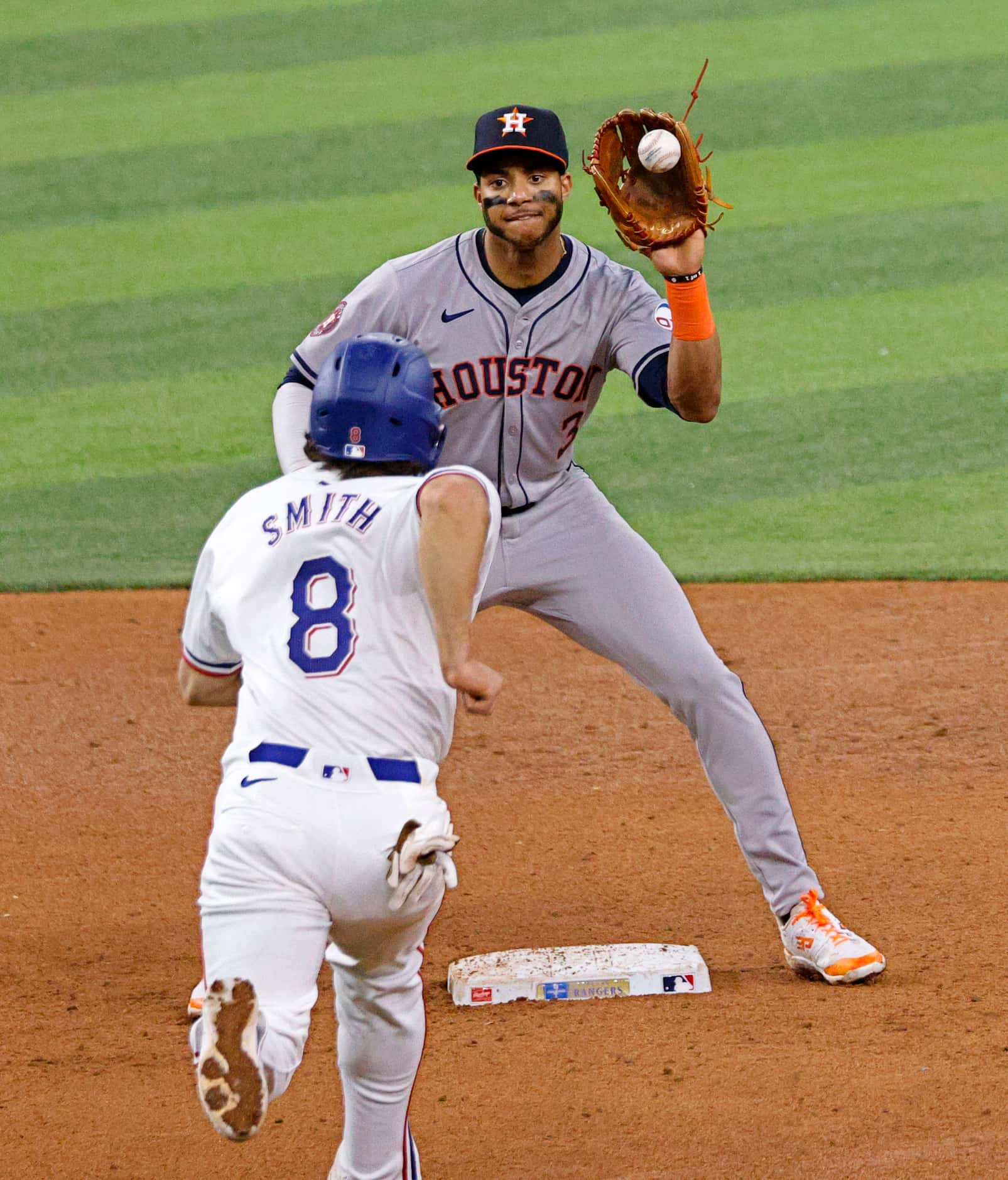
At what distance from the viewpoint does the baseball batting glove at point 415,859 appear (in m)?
2.70

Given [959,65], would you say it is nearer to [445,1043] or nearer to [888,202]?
[888,202]

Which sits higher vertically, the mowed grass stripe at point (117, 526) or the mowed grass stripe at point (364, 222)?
the mowed grass stripe at point (364, 222)

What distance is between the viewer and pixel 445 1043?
155 inches

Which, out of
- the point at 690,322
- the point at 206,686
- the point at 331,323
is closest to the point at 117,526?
the point at 331,323

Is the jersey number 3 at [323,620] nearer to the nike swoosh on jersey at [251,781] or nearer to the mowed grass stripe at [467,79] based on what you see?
the nike swoosh on jersey at [251,781]

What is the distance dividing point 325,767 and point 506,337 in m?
1.86

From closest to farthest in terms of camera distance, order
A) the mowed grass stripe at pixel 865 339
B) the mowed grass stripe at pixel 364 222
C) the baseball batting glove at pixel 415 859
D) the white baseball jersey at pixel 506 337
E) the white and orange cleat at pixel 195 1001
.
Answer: the baseball batting glove at pixel 415 859
the white and orange cleat at pixel 195 1001
the white baseball jersey at pixel 506 337
the mowed grass stripe at pixel 865 339
the mowed grass stripe at pixel 364 222

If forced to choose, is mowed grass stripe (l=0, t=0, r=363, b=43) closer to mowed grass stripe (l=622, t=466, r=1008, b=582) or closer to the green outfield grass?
the green outfield grass

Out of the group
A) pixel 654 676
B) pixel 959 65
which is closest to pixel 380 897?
pixel 654 676

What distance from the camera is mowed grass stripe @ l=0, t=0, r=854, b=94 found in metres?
14.3

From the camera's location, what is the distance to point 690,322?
4.00m

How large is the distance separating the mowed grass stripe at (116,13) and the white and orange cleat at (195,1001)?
12.5 m

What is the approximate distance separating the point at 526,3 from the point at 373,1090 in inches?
540

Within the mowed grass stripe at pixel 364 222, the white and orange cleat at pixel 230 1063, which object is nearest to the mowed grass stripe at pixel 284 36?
the mowed grass stripe at pixel 364 222
